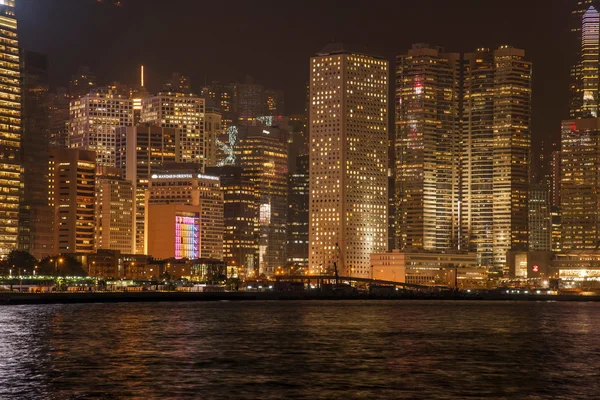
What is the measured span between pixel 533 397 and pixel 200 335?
178 ft

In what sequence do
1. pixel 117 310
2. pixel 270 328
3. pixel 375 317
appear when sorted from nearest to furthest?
pixel 270 328 < pixel 375 317 < pixel 117 310

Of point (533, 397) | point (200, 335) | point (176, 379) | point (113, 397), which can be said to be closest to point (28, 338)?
point (200, 335)

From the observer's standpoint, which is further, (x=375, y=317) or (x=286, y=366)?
(x=375, y=317)

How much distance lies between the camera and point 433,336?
12175 cm

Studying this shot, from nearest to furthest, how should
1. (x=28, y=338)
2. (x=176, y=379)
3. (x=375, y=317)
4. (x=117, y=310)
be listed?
(x=176, y=379) → (x=28, y=338) → (x=375, y=317) → (x=117, y=310)

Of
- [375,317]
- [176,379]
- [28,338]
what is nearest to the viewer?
[176,379]

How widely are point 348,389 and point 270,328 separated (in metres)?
59.5

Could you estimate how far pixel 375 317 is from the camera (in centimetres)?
16375

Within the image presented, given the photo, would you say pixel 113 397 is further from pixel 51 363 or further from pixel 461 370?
pixel 461 370

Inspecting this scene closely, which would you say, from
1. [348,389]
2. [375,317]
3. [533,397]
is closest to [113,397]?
[348,389]

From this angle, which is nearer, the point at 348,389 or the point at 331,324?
the point at 348,389

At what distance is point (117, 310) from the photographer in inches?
7042

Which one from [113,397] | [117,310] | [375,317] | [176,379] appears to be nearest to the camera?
[113,397]

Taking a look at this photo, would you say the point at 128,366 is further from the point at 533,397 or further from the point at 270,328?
the point at 270,328
